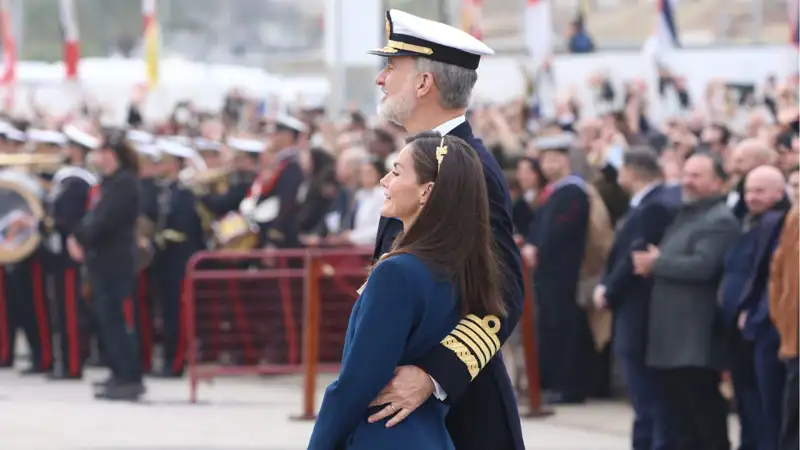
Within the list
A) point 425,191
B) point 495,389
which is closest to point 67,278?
point 495,389

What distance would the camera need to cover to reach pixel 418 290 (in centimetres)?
480

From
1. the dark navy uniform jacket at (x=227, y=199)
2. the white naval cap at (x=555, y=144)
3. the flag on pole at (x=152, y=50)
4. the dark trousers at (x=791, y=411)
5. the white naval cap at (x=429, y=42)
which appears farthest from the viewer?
the flag on pole at (x=152, y=50)

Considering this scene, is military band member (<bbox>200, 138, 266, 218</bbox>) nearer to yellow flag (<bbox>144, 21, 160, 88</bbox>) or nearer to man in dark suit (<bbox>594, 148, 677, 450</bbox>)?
man in dark suit (<bbox>594, 148, 677, 450</bbox>)

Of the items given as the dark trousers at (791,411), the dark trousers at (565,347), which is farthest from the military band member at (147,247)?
the dark trousers at (791,411)

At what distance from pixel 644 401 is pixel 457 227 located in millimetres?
5219

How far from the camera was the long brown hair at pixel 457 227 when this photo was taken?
16.0 feet

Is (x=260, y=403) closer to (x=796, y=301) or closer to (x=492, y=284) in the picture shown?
(x=796, y=301)

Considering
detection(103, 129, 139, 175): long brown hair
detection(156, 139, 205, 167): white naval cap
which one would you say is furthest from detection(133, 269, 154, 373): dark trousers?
detection(103, 129, 139, 175): long brown hair

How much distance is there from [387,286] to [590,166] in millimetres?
9372

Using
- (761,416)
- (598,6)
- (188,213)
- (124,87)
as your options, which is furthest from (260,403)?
(598,6)

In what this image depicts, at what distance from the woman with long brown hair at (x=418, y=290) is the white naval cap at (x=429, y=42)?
1.54ft

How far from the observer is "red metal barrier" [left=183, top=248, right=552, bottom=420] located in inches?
504

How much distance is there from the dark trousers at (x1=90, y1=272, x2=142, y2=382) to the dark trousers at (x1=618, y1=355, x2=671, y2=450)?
437cm

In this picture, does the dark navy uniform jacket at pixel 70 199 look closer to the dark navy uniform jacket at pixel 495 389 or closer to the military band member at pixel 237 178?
the military band member at pixel 237 178
